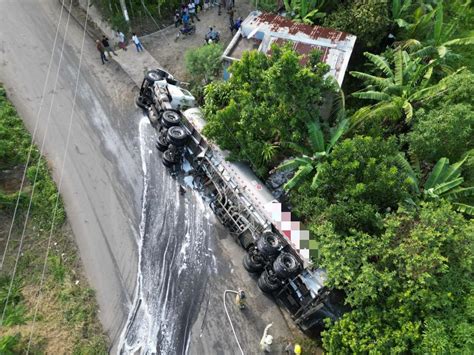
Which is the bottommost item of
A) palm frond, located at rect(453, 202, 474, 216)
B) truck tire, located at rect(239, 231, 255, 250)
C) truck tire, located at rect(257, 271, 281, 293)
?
truck tire, located at rect(257, 271, 281, 293)

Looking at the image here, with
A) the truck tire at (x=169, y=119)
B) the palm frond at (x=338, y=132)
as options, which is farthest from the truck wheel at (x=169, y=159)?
the palm frond at (x=338, y=132)

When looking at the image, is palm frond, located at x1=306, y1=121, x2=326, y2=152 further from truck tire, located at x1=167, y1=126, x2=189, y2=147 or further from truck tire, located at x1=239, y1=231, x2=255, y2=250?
truck tire, located at x1=167, y1=126, x2=189, y2=147

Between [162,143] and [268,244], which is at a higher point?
[162,143]

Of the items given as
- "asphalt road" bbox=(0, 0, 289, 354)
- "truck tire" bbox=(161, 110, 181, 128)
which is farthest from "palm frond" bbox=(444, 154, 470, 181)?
"truck tire" bbox=(161, 110, 181, 128)

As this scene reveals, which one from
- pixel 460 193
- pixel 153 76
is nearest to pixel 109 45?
pixel 153 76

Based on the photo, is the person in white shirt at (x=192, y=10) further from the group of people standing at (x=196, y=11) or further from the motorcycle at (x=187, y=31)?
the motorcycle at (x=187, y=31)

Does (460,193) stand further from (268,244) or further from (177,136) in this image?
(177,136)
